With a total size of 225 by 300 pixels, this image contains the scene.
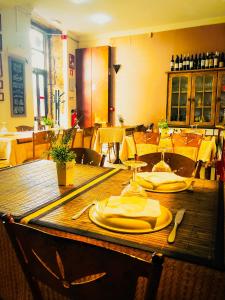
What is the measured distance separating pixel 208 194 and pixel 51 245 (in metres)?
0.79

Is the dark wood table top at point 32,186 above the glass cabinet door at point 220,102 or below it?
below

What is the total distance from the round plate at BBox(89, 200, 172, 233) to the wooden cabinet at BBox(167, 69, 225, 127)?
15.8 feet

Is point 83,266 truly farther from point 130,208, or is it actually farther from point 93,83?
point 93,83

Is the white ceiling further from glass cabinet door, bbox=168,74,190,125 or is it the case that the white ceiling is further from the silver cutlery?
the silver cutlery

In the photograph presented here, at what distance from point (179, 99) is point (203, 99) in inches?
19.4

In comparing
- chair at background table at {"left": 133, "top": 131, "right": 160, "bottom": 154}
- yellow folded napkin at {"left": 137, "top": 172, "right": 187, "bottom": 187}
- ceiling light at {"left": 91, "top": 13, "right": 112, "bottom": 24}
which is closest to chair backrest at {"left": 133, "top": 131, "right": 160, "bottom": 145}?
chair at background table at {"left": 133, "top": 131, "right": 160, "bottom": 154}

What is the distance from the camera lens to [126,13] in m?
5.23

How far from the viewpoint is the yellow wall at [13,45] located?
15.5ft

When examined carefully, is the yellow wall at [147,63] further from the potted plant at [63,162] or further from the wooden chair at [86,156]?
the potted plant at [63,162]

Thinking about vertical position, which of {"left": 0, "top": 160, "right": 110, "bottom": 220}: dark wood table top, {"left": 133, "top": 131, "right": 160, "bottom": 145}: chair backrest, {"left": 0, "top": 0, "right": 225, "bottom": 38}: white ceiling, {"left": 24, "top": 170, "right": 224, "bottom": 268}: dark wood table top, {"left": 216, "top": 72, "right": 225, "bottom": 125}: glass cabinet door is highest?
{"left": 0, "top": 0, "right": 225, "bottom": 38}: white ceiling

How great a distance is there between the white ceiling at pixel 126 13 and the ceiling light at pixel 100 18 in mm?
62

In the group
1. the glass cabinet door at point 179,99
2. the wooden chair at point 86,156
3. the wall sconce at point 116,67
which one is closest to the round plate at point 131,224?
the wooden chair at point 86,156

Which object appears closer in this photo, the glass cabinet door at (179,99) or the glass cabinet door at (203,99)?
the glass cabinet door at (203,99)

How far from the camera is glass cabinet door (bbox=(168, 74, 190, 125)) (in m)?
5.50
